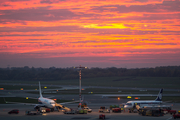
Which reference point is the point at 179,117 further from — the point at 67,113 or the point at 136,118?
the point at 67,113

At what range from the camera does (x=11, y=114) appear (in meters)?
65.7

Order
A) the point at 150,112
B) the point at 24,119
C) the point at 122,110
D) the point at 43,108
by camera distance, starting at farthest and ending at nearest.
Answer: the point at 122,110
the point at 43,108
the point at 150,112
the point at 24,119

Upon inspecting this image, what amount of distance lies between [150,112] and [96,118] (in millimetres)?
14996

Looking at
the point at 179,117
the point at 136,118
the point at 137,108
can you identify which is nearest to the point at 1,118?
the point at 136,118

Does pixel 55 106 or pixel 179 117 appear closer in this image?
pixel 179 117

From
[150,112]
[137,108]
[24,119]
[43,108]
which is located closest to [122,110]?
[137,108]

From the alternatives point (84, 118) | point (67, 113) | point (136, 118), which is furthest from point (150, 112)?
point (67, 113)

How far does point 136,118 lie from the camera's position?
5909 cm

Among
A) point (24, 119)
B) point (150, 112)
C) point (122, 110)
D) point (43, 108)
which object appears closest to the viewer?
point (24, 119)

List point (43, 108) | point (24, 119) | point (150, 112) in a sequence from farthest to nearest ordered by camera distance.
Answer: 1. point (43, 108)
2. point (150, 112)
3. point (24, 119)

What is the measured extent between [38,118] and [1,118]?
28.4 feet

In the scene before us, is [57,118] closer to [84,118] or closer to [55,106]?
[84,118]

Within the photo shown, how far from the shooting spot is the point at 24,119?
57.0 metres

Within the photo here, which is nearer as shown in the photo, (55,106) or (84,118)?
(84,118)
